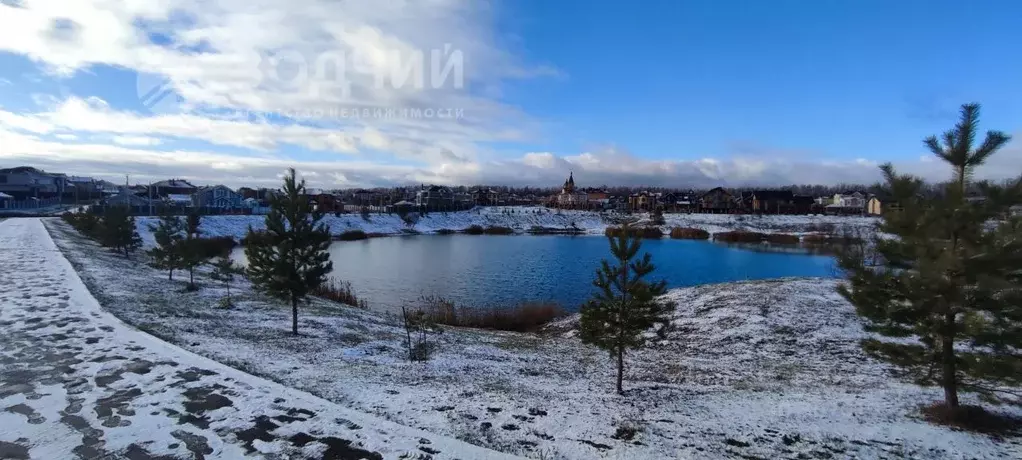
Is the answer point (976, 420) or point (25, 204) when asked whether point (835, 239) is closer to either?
point (976, 420)

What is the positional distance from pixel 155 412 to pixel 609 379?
9029 millimetres

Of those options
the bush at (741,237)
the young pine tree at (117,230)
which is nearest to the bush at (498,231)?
the bush at (741,237)

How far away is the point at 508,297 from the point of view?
2991 cm

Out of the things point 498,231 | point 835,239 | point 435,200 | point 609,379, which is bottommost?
point 498,231

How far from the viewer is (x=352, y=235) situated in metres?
74.7

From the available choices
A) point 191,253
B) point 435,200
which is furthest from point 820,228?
point 435,200

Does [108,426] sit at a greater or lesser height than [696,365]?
greater

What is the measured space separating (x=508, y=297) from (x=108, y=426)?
2373cm

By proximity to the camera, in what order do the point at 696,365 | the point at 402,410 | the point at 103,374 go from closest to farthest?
1. the point at 402,410
2. the point at 103,374
3. the point at 696,365

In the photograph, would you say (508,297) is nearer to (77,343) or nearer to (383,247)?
(77,343)

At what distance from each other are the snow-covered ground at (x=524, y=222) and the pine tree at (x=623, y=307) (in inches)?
2593

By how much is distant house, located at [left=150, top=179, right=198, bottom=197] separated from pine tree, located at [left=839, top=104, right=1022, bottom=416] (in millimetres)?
130893

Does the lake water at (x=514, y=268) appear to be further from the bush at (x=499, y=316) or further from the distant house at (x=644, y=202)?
the distant house at (x=644, y=202)

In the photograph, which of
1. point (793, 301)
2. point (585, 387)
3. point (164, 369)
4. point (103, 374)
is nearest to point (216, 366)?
point (164, 369)
